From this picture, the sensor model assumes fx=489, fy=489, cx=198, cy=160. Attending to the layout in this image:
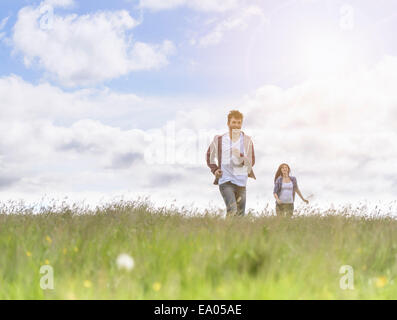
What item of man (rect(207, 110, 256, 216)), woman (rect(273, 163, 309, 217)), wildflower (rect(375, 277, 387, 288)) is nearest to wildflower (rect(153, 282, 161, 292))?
wildflower (rect(375, 277, 387, 288))

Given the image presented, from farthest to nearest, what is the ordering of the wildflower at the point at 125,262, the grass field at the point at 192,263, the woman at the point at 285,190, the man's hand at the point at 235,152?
the woman at the point at 285,190 < the man's hand at the point at 235,152 < the wildflower at the point at 125,262 < the grass field at the point at 192,263

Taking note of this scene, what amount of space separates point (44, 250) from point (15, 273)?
0.54 meters

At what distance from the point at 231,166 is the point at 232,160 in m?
0.12

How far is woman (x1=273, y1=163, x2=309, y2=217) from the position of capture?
1297 centimetres

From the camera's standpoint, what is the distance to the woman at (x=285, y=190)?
511 inches

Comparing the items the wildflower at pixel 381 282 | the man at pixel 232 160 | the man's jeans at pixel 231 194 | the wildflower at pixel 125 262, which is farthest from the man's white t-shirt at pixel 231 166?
the wildflower at pixel 125 262

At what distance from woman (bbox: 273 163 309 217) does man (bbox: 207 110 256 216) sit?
3.47 m

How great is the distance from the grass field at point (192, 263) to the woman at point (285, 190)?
242 inches

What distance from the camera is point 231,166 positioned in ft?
31.1

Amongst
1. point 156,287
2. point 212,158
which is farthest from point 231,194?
point 156,287

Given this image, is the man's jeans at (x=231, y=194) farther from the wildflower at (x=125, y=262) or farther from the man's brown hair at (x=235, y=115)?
the wildflower at (x=125, y=262)

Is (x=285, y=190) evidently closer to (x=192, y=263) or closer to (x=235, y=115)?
(x=235, y=115)
